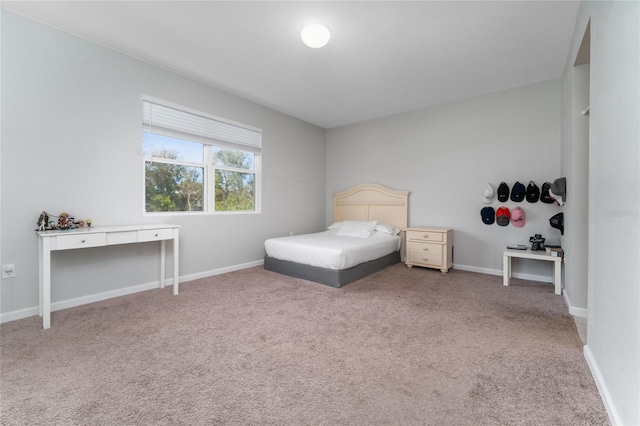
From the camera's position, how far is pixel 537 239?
3.34 meters

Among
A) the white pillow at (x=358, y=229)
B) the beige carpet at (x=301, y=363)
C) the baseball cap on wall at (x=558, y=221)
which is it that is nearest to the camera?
the beige carpet at (x=301, y=363)

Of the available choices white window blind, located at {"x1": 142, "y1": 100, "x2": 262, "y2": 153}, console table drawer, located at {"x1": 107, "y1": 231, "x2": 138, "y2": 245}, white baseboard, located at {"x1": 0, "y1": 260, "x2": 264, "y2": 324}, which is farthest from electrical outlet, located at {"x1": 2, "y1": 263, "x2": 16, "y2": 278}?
white window blind, located at {"x1": 142, "y1": 100, "x2": 262, "y2": 153}

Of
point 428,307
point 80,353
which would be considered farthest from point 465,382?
point 80,353

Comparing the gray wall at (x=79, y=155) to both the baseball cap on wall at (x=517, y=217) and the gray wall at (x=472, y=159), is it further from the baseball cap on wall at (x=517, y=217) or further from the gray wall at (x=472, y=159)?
the baseball cap on wall at (x=517, y=217)

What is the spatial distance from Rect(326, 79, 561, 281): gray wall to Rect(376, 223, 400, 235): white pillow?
1.03ft

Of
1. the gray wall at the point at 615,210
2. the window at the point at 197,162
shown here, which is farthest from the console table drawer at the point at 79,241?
the gray wall at the point at 615,210

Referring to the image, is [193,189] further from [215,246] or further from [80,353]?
[80,353]

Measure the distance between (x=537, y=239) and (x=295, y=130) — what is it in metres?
4.04

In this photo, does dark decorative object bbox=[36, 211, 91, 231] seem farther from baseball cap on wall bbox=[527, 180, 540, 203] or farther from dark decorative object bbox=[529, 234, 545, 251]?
baseball cap on wall bbox=[527, 180, 540, 203]

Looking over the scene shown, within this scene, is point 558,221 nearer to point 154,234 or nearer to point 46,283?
point 154,234

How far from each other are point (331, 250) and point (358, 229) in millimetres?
1274

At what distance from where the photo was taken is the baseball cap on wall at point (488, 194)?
12.4ft

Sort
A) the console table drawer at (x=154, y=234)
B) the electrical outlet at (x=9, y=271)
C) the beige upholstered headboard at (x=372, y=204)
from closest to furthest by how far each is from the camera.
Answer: the electrical outlet at (x=9, y=271) < the console table drawer at (x=154, y=234) < the beige upholstered headboard at (x=372, y=204)

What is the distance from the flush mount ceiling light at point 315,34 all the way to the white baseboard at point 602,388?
9.95 ft
